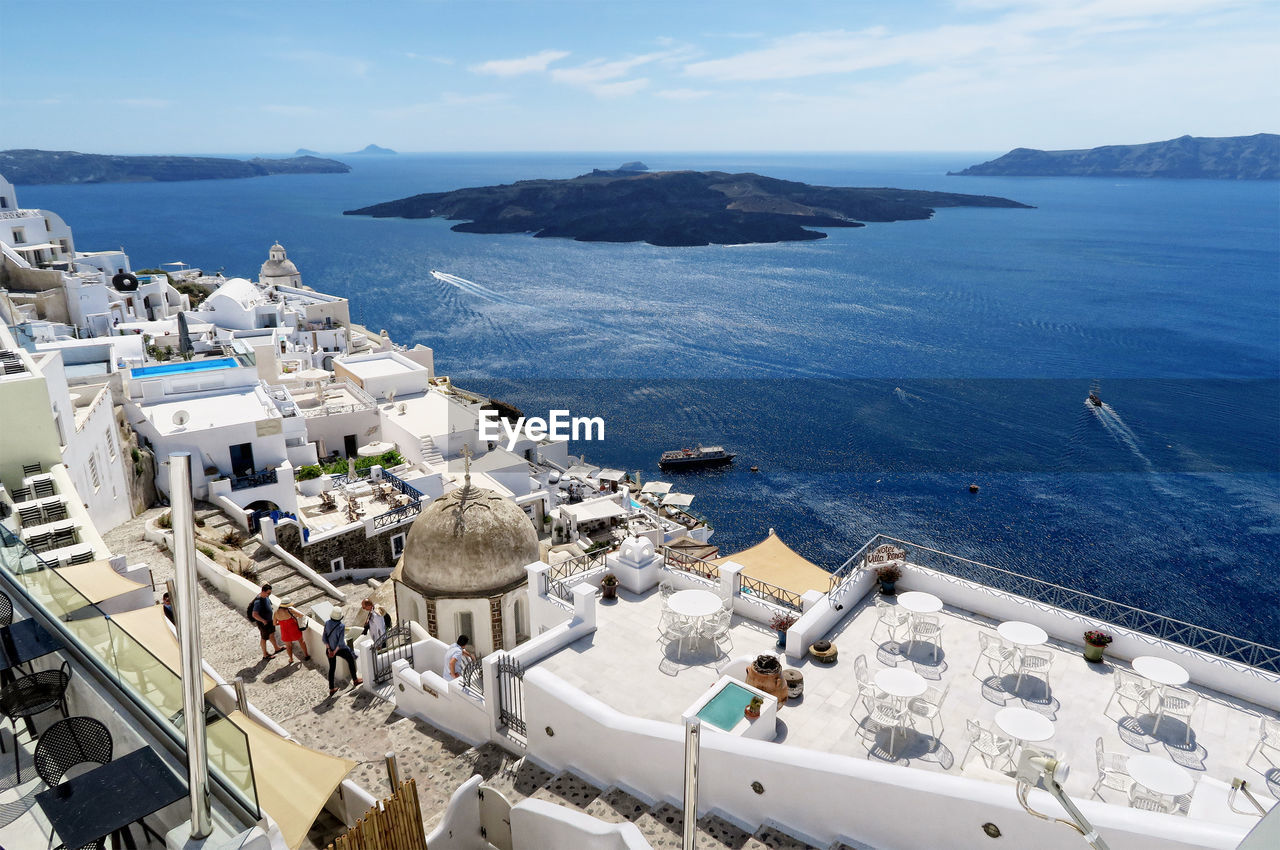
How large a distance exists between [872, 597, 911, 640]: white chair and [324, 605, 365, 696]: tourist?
10.0 m

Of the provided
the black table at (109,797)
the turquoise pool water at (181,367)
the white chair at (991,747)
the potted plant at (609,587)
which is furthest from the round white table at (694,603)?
the turquoise pool water at (181,367)

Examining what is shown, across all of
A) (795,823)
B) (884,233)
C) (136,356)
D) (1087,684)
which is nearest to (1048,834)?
(795,823)

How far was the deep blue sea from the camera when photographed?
2014 inches

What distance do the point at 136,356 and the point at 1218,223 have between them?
231560 millimetres

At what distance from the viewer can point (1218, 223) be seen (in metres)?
195

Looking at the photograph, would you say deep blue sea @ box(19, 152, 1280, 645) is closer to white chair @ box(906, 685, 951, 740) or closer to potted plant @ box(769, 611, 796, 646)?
potted plant @ box(769, 611, 796, 646)

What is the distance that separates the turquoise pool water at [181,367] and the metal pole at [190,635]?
1232 inches

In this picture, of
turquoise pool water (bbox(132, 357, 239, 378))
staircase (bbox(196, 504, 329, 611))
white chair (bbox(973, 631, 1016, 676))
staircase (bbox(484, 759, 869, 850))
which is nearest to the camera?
staircase (bbox(484, 759, 869, 850))

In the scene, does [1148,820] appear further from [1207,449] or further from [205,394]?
[1207,449]

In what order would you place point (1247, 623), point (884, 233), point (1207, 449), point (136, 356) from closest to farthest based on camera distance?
point (136, 356)
point (1247, 623)
point (1207, 449)
point (884, 233)

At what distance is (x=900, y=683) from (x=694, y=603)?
4.05 meters

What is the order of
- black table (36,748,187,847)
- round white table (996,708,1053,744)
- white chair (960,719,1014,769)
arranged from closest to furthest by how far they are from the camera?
black table (36,748,187,847)
round white table (996,708,1053,744)
white chair (960,719,1014,769)

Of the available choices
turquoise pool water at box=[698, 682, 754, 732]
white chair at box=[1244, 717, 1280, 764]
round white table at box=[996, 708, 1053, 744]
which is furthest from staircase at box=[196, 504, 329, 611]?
white chair at box=[1244, 717, 1280, 764]

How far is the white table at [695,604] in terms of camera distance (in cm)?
1454
